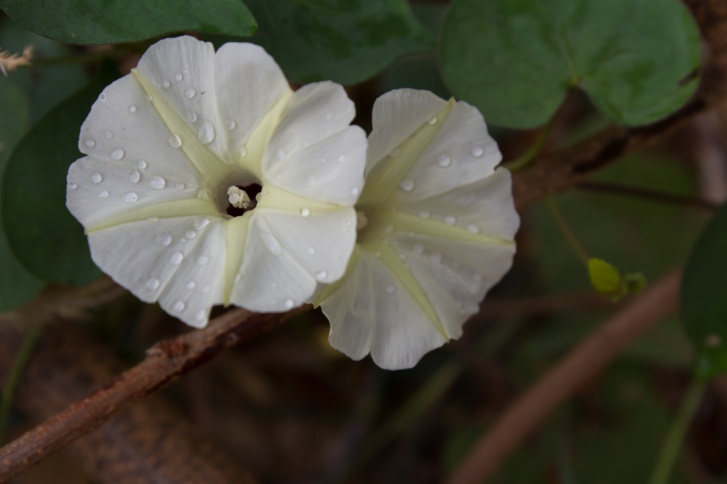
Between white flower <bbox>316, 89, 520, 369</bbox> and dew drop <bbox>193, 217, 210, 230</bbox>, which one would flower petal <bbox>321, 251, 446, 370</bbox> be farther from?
dew drop <bbox>193, 217, 210, 230</bbox>

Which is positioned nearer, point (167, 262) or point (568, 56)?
point (167, 262)

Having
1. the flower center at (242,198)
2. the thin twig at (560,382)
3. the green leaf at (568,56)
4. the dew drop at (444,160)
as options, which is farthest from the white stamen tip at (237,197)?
the thin twig at (560,382)

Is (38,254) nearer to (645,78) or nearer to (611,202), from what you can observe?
(645,78)

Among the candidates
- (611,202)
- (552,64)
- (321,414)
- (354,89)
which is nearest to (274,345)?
(321,414)

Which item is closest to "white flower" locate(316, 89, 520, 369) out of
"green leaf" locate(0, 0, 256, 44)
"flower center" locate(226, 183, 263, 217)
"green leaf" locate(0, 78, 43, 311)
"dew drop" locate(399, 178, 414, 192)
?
"dew drop" locate(399, 178, 414, 192)

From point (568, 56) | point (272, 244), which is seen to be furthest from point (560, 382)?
point (272, 244)

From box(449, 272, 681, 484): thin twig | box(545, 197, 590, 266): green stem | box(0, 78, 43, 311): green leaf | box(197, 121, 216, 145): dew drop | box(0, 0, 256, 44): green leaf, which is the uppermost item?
box(0, 0, 256, 44): green leaf

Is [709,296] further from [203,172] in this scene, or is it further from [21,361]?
[21,361]
